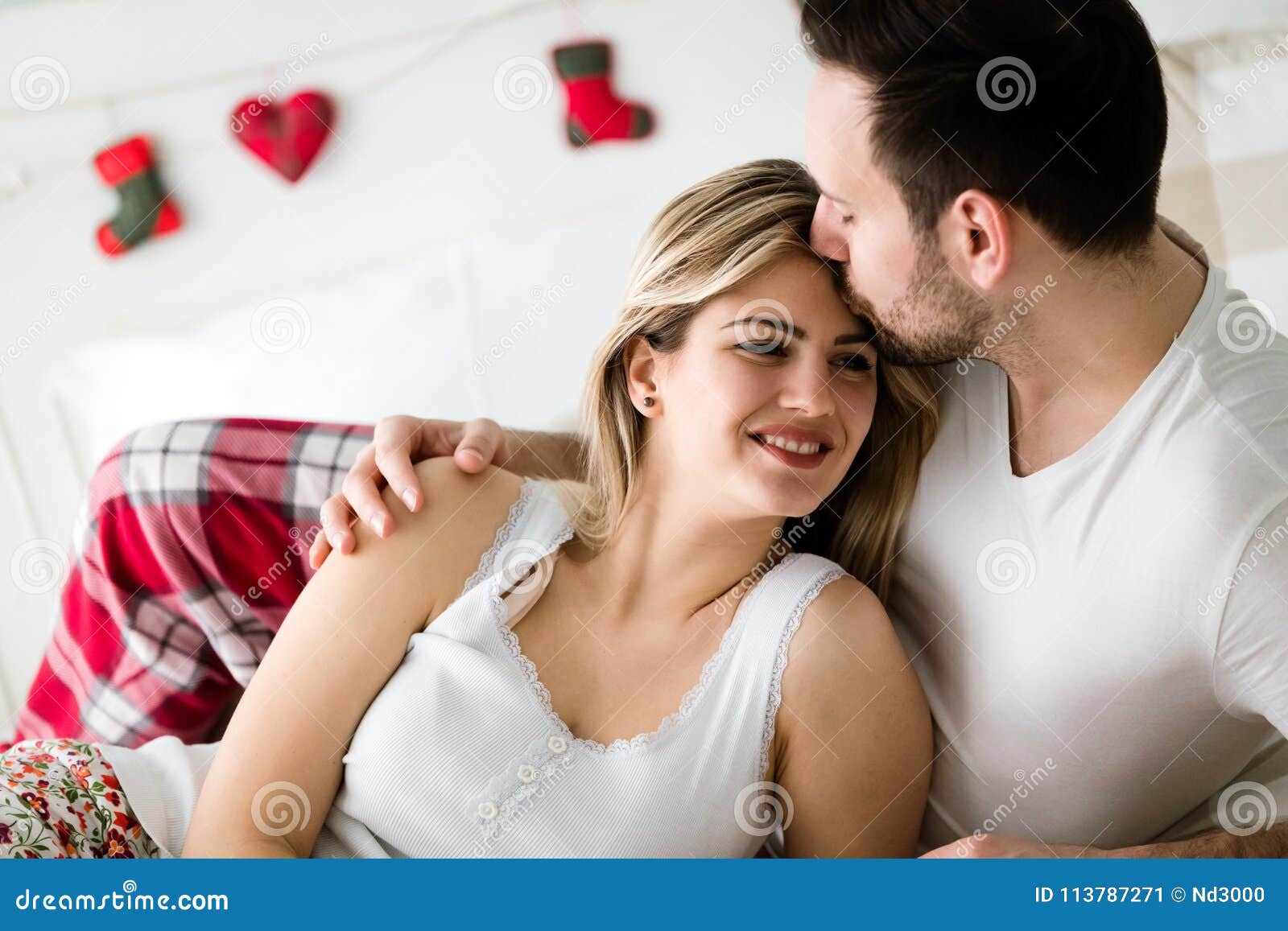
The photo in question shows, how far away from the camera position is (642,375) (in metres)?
1.41

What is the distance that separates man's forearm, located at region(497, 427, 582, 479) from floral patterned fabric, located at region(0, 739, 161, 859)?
26.1 inches

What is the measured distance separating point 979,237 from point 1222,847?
28.5 inches

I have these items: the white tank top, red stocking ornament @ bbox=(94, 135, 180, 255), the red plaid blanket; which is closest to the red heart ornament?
red stocking ornament @ bbox=(94, 135, 180, 255)

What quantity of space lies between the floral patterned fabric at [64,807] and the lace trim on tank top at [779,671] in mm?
767

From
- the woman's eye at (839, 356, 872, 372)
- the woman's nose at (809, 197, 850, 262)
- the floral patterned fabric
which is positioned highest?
the woman's nose at (809, 197, 850, 262)

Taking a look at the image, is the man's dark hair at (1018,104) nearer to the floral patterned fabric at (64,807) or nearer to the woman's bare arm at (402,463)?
the woman's bare arm at (402,463)

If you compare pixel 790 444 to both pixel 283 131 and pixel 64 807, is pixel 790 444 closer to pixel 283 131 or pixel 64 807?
pixel 64 807

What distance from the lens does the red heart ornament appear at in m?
1.99

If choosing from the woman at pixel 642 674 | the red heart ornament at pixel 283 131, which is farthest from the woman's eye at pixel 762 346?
the red heart ornament at pixel 283 131

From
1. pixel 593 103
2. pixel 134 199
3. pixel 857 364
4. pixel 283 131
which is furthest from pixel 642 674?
pixel 134 199

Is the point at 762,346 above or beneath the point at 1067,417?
beneath

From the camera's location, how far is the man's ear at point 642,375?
1.39 metres

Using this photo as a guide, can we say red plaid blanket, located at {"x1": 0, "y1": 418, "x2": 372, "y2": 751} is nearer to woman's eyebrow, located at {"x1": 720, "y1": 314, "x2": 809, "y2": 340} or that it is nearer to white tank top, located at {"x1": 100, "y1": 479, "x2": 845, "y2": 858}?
white tank top, located at {"x1": 100, "y1": 479, "x2": 845, "y2": 858}
